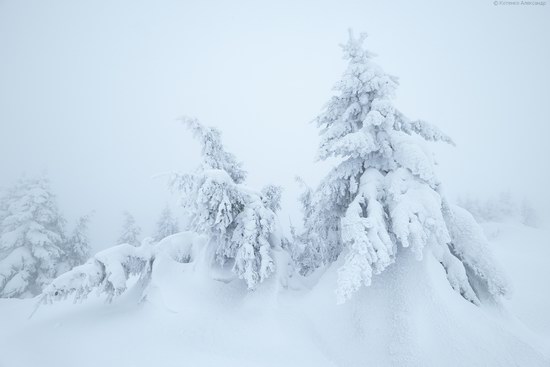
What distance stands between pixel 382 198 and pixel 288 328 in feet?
17.2

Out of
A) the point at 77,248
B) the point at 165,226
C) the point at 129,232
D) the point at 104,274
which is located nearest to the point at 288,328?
the point at 104,274

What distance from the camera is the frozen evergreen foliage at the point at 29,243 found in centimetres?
2164

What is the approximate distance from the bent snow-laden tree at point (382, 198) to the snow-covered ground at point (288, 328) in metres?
0.97

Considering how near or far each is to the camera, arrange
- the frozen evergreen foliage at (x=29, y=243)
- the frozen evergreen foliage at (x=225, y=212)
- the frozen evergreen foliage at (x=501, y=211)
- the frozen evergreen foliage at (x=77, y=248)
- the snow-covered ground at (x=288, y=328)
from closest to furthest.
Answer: the snow-covered ground at (x=288, y=328) < the frozen evergreen foliage at (x=225, y=212) < the frozen evergreen foliage at (x=29, y=243) < the frozen evergreen foliage at (x=77, y=248) < the frozen evergreen foliage at (x=501, y=211)

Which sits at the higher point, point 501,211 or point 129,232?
point 501,211

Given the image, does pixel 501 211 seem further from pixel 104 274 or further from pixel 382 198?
pixel 104 274

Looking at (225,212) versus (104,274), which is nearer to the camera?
(225,212)

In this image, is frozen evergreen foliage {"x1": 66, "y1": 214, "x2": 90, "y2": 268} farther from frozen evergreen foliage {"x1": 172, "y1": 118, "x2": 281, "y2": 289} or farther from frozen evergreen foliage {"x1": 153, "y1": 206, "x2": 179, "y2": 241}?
frozen evergreen foliage {"x1": 172, "y1": 118, "x2": 281, "y2": 289}

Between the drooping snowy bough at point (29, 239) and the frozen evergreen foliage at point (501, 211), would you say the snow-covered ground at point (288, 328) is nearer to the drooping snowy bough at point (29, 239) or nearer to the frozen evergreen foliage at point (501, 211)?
the drooping snowy bough at point (29, 239)

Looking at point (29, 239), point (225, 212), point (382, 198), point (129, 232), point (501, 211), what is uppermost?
point (382, 198)

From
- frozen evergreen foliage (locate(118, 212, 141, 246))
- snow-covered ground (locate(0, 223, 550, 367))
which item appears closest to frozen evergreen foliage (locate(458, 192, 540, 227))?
snow-covered ground (locate(0, 223, 550, 367))

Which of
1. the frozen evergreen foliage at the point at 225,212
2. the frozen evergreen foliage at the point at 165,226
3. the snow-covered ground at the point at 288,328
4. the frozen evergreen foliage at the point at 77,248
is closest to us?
the snow-covered ground at the point at 288,328

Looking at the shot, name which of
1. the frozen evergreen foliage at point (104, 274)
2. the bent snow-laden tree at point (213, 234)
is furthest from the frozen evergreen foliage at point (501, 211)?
the frozen evergreen foliage at point (104, 274)

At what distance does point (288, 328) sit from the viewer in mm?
9961
